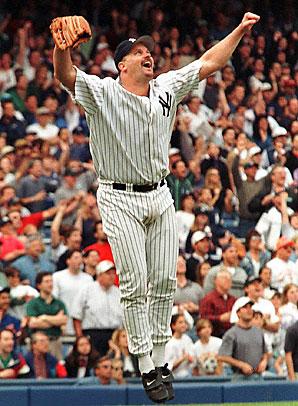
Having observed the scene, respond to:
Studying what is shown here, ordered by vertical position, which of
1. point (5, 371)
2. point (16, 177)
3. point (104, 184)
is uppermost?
point (104, 184)

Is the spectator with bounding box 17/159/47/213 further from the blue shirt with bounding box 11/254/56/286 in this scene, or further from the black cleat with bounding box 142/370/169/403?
the black cleat with bounding box 142/370/169/403

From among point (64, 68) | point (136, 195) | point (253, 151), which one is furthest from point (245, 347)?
point (64, 68)

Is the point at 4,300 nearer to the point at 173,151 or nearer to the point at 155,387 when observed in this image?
the point at 173,151

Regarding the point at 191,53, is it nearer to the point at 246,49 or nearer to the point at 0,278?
the point at 246,49

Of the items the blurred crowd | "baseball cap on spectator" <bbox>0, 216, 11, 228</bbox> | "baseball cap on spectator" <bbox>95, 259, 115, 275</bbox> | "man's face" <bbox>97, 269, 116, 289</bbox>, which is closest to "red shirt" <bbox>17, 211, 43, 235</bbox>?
the blurred crowd

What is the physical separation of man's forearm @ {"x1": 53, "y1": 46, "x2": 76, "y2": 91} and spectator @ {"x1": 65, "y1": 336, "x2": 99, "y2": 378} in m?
4.44

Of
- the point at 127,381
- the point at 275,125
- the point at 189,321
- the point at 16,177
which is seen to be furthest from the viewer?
the point at 275,125

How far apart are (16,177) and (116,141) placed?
6432mm

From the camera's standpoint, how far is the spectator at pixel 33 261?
1207cm

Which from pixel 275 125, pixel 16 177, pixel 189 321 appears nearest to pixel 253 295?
pixel 189 321

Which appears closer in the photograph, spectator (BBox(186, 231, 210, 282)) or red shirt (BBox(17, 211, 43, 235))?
spectator (BBox(186, 231, 210, 282))

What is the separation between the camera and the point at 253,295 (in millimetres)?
11984

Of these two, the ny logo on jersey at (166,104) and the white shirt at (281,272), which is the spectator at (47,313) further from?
the ny logo on jersey at (166,104)

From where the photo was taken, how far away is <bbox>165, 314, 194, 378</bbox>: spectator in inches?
440
